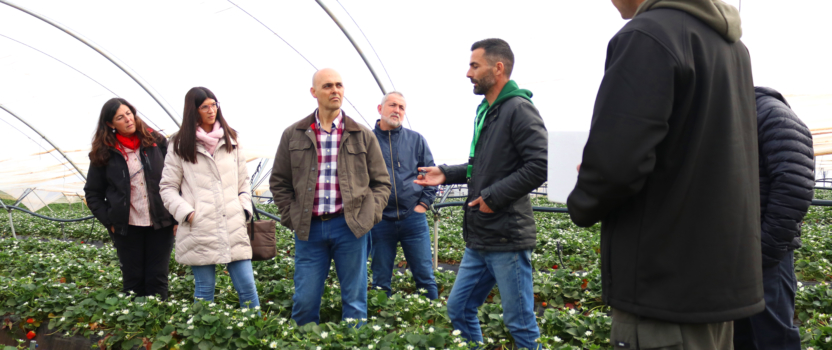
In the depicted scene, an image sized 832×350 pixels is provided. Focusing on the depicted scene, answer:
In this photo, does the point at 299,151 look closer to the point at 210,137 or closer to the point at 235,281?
the point at 210,137

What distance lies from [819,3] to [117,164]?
9.07 m

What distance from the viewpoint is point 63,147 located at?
50.0 ft

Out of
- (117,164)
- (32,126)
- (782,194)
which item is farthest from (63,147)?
(782,194)

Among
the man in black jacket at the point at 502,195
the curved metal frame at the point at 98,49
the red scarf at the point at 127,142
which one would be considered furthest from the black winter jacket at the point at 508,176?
the curved metal frame at the point at 98,49

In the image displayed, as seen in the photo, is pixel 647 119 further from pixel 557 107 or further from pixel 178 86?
pixel 178 86

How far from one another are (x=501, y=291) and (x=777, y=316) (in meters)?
1.21

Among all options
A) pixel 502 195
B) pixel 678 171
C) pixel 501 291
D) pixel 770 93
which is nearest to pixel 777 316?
pixel 770 93

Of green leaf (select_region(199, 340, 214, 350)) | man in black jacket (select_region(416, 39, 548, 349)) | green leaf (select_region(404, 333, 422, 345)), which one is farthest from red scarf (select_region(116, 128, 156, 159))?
man in black jacket (select_region(416, 39, 548, 349))

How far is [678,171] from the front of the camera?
1.23m

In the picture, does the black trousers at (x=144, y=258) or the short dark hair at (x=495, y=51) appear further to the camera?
the black trousers at (x=144, y=258)

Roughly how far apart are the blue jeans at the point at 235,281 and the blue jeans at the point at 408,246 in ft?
3.48

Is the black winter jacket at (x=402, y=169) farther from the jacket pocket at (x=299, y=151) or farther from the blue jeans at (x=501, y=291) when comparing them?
the blue jeans at (x=501, y=291)

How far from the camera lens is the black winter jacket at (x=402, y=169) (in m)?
3.97

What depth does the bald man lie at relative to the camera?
3.09m
